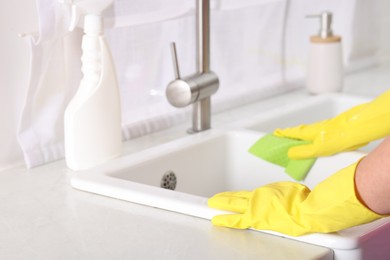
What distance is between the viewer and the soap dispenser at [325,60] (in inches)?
79.0

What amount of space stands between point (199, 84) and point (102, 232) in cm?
48

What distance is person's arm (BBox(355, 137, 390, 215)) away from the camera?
1.05 meters

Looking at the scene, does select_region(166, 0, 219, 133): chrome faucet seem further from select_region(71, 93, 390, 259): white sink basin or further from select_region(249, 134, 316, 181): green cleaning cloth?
select_region(249, 134, 316, 181): green cleaning cloth

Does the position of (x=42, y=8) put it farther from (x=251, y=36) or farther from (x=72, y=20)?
(x=251, y=36)

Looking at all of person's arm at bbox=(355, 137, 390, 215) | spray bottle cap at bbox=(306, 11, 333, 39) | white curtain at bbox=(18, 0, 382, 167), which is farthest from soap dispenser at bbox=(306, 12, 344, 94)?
person's arm at bbox=(355, 137, 390, 215)

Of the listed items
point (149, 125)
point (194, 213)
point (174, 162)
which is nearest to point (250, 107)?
point (149, 125)

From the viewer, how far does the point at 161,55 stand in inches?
69.5

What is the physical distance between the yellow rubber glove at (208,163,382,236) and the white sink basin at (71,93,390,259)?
22mm

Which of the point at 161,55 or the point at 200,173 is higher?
the point at 161,55

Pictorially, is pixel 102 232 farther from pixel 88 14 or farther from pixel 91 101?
pixel 88 14

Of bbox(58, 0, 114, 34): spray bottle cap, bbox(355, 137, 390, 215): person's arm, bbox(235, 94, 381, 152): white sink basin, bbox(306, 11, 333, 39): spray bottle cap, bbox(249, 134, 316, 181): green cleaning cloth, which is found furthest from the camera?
bbox(306, 11, 333, 39): spray bottle cap

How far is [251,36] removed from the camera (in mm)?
2020

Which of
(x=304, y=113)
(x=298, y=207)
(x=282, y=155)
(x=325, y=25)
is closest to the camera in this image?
(x=298, y=207)

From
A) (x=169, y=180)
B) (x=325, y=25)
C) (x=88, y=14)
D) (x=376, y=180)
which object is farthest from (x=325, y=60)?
(x=376, y=180)
